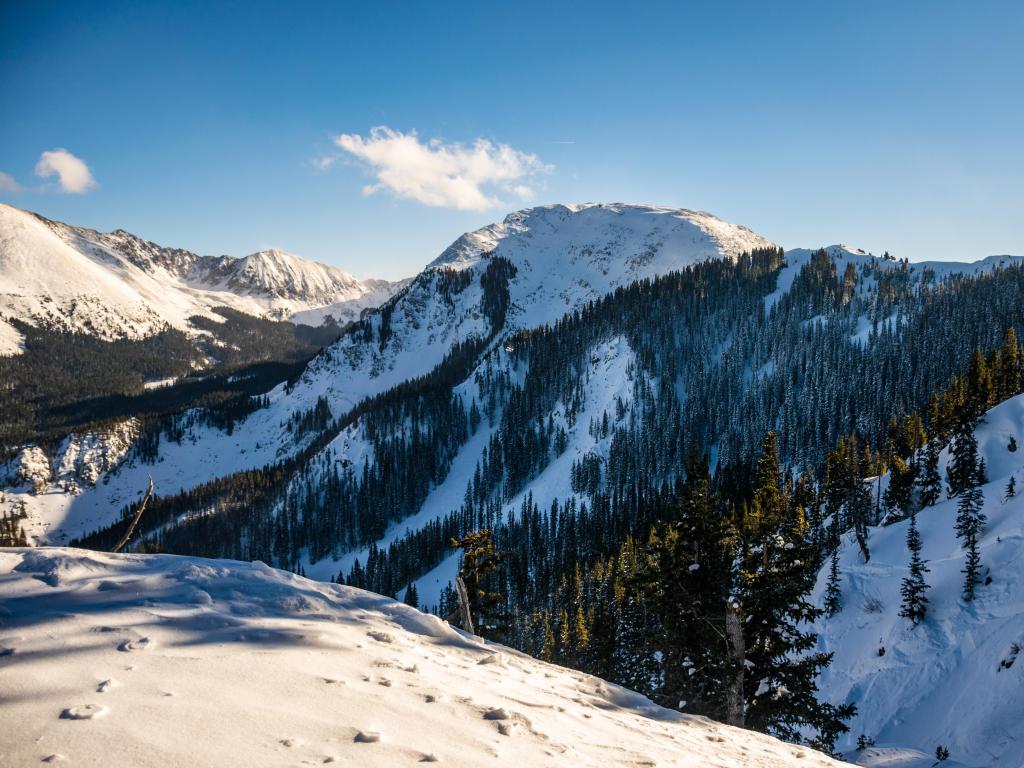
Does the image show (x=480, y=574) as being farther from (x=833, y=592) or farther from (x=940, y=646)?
(x=833, y=592)

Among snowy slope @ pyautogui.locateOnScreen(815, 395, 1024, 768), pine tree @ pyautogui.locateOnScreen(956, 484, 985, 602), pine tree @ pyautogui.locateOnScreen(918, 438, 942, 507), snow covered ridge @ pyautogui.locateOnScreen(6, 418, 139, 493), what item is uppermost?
pine tree @ pyautogui.locateOnScreen(918, 438, 942, 507)

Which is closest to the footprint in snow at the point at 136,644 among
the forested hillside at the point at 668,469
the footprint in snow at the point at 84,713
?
the footprint in snow at the point at 84,713

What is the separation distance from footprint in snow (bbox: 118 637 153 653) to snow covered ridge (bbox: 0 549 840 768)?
0.10 feet

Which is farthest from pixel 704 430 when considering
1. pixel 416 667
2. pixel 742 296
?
pixel 416 667

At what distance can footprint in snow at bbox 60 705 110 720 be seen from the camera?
429 centimetres

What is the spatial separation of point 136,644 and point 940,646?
42.4 m

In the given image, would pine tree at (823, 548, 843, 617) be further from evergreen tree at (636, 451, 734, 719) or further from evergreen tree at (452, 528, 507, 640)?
evergreen tree at (636, 451, 734, 719)

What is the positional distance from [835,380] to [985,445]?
5889cm

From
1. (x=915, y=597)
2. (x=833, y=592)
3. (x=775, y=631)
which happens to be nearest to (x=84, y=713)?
(x=775, y=631)

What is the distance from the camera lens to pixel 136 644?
6098 millimetres

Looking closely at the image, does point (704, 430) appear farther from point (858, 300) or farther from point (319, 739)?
point (319, 739)

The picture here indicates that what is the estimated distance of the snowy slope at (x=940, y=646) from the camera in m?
23.5

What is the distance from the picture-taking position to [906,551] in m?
45.2

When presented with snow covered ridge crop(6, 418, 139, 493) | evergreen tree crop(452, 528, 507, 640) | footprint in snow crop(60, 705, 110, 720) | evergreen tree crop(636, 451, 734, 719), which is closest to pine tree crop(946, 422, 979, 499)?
evergreen tree crop(636, 451, 734, 719)
